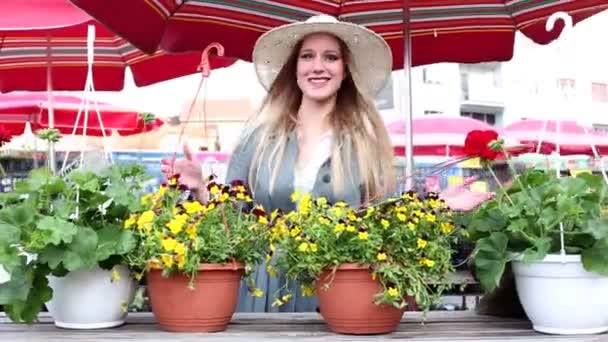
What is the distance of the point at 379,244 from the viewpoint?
1.62 meters

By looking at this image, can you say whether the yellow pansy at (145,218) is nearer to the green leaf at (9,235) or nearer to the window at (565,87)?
the green leaf at (9,235)

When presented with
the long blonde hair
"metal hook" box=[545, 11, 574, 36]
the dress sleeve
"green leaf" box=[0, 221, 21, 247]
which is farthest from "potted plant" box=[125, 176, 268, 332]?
"metal hook" box=[545, 11, 574, 36]

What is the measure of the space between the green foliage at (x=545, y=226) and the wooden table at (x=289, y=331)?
0.13m

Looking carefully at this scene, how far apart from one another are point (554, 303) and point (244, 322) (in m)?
0.67

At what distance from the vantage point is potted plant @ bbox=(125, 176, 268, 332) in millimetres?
1641

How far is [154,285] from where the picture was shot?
5.57 feet

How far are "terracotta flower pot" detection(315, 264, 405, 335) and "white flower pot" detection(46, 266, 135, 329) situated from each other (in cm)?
43

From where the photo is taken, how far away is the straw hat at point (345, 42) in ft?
7.67

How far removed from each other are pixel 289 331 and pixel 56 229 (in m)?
→ 0.52

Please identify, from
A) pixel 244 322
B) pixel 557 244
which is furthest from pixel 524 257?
pixel 244 322

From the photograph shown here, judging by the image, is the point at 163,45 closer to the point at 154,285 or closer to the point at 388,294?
the point at 154,285

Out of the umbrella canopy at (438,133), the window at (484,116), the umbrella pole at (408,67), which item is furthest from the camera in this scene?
the window at (484,116)

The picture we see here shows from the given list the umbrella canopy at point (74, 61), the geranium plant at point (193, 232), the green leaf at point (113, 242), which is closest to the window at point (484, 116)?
the umbrella canopy at point (74, 61)

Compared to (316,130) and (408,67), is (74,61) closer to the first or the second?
(408,67)
